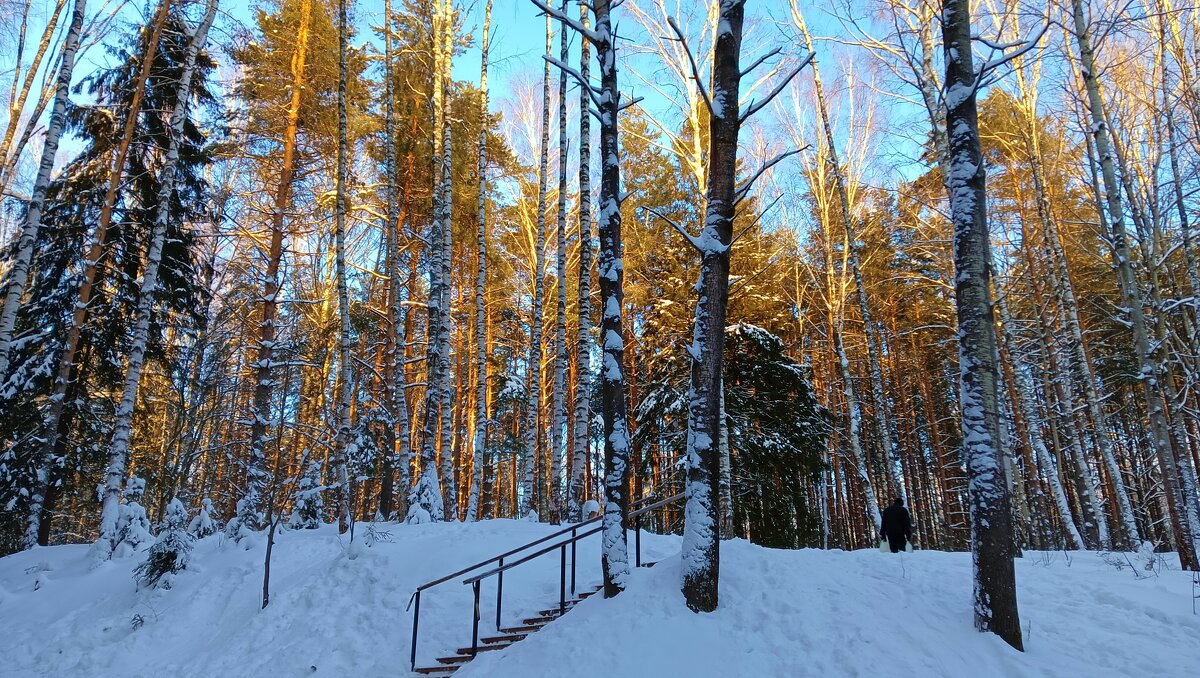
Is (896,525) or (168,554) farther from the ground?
(896,525)

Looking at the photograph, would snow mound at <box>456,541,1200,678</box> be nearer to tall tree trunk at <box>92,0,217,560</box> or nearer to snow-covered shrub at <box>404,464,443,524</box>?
snow-covered shrub at <box>404,464,443,524</box>

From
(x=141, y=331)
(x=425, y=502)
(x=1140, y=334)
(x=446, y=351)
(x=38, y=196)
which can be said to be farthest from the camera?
(x=446, y=351)

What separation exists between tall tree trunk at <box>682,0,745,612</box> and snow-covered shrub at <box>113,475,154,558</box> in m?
10.5

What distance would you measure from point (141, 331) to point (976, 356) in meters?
13.7

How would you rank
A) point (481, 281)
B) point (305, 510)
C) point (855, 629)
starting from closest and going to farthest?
point (855, 629) < point (305, 510) < point (481, 281)

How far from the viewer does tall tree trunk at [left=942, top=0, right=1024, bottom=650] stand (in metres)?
4.46

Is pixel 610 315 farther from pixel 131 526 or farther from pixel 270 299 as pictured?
pixel 131 526

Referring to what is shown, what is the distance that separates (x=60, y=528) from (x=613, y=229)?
32627 mm

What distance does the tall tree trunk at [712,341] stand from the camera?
526 centimetres

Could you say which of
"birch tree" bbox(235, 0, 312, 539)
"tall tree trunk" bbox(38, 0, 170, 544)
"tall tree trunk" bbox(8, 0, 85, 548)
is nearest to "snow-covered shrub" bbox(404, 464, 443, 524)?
"birch tree" bbox(235, 0, 312, 539)

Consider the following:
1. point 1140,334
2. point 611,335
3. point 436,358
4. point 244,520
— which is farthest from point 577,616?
point 1140,334

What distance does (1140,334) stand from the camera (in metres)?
7.72

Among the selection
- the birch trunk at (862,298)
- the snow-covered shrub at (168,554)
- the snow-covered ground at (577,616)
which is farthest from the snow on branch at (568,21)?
the snow-covered shrub at (168,554)

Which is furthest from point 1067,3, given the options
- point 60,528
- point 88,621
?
point 60,528
